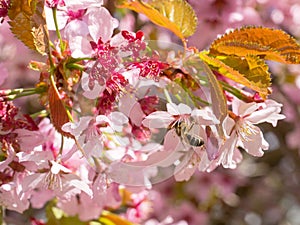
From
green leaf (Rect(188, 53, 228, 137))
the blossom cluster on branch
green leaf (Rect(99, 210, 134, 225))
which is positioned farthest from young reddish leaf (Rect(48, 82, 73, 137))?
green leaf (Rect(99, 210, 134, 225))

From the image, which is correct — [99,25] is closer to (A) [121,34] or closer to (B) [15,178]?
(A) [121,34]

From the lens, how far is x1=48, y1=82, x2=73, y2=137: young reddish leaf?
3.85 ft

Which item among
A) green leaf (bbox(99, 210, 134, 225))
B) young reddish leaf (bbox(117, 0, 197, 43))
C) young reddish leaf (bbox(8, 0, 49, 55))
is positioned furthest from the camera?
green leaf (bbox(99, 210, 134, 225))

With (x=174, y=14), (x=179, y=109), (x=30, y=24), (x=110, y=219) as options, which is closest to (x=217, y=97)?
(x=179, y=109)

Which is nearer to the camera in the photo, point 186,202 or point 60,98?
point 60,98

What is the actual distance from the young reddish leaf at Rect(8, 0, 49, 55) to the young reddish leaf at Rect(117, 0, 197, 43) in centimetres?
17

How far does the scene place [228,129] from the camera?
4.04 ft

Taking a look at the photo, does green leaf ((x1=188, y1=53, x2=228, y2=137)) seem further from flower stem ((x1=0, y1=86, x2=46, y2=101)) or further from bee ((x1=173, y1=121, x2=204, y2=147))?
flower stem ((x1=0, y1=86, x2=46, y2=101))

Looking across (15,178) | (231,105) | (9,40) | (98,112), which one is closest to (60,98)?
(98,112)

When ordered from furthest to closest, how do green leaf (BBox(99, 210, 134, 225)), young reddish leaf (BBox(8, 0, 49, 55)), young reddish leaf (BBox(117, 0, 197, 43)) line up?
green leaf (BBox(99, 210, 134, 225))
young reddish leaf (BBox(117, 0, 197, 43))
young reddish leaf (BBox(8, 0, 49, 55))

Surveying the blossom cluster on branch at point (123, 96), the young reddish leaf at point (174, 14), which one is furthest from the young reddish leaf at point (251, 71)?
the young reddish leaf at point (174, 14)

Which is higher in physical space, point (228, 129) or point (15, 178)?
point (228, 129)

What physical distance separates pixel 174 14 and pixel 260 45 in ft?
0.57

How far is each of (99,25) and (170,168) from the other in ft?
1.19
